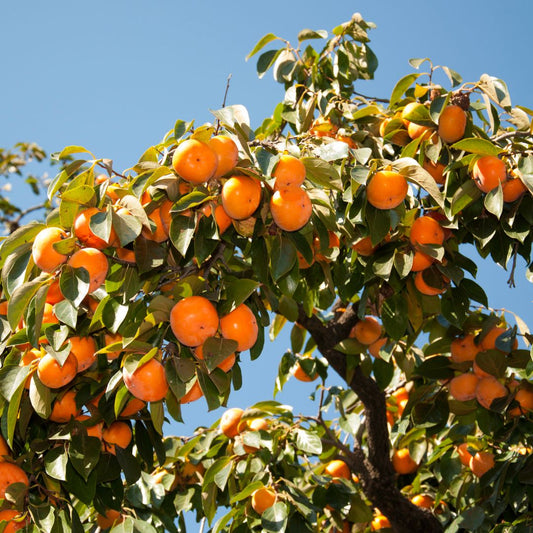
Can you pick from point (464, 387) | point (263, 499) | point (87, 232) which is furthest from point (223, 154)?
point (464, 387)

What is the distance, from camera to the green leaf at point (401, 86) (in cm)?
265

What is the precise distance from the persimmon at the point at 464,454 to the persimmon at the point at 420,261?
1.14 meters

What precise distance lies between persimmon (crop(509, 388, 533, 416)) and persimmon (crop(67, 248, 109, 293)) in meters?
1.68

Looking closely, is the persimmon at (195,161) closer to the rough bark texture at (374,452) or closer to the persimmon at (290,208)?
the persimmon at (290,208)

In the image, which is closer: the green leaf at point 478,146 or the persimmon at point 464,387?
the green leaf at point 478,146

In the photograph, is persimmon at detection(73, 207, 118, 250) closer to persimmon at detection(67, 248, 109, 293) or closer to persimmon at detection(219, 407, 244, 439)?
persimmon at detection(67, 248, 109, 293)

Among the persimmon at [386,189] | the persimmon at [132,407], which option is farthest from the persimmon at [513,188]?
the persimmon at [132,407]

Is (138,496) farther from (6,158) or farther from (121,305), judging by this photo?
(6,158)

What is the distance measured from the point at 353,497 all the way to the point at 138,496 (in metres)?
0.88

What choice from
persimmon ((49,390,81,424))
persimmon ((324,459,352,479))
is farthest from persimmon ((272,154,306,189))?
persimmon ((324,459,352,479))

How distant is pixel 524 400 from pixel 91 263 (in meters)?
1.74

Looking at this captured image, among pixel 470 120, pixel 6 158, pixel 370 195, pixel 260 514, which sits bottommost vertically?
Answer: pixel 260 514

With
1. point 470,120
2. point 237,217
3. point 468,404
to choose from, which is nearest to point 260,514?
point 468,404

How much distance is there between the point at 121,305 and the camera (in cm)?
191
